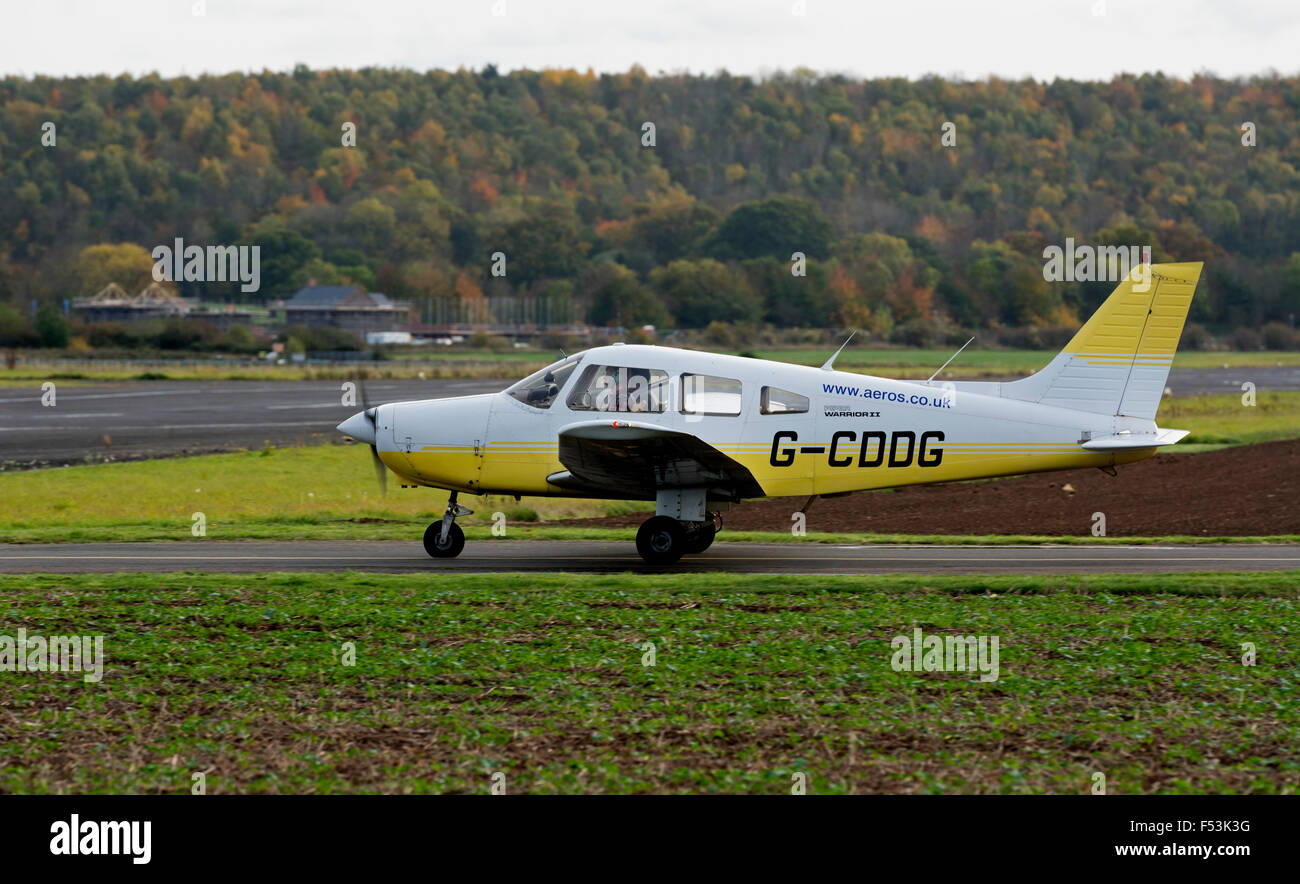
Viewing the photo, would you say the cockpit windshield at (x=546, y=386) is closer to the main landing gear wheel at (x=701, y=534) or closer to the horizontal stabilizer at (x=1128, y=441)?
the main landing gear wheel at (x=701, y=534)

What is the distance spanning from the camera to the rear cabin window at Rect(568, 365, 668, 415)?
15.8 meters

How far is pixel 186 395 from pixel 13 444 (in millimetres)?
22679

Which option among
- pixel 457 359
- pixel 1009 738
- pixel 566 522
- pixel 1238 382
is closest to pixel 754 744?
pixel 1009 738

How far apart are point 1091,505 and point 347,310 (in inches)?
3707

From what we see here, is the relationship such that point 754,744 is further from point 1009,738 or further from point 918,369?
point 918,369

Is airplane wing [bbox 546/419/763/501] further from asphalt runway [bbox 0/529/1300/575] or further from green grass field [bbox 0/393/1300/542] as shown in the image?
green grass field [bbox 0/393/1300/542]

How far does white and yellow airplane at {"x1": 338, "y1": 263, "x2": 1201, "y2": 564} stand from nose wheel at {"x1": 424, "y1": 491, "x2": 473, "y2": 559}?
52 centimetres

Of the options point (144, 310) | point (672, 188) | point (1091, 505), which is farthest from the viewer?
point (672, 188)

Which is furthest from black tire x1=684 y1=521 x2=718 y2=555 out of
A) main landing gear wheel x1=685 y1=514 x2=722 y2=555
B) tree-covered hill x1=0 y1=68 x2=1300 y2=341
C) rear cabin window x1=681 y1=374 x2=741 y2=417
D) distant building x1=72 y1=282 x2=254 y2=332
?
distant building x1=72 y1=282 x2=254 y2=332

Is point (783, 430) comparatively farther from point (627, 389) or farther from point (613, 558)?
point (613, 558)

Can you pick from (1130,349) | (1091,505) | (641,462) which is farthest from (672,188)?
(641,462)

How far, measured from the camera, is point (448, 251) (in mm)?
127562

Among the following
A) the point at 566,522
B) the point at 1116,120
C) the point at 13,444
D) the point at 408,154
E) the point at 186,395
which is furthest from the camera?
the point at 408,154

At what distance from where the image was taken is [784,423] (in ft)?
52.2
